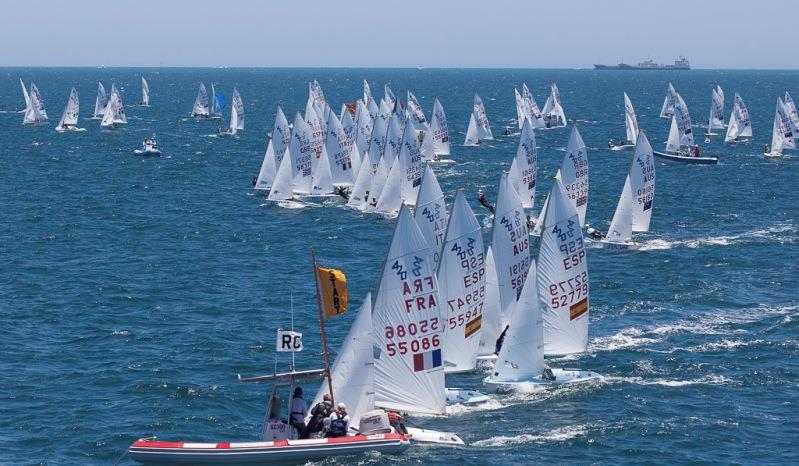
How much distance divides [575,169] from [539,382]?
31.4m

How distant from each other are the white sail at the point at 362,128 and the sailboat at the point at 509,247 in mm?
56502

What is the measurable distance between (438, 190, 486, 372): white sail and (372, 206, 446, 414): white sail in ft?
17.6

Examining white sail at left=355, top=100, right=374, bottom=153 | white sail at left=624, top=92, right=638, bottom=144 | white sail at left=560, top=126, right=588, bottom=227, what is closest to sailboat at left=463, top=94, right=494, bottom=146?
white sail at left=624, top=92, right=638, bottom=144

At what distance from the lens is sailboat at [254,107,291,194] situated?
104 metres

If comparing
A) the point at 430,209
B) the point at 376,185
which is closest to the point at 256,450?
the point at 430,209

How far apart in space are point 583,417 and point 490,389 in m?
4.72

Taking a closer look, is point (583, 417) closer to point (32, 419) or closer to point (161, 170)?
point (32, 419)

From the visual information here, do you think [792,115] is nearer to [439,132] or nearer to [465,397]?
[439,132]

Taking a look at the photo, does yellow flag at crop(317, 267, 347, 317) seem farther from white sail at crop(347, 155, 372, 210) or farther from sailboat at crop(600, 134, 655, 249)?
white sail at crop(347, 155, 372, 210)

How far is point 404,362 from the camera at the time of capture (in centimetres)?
4538

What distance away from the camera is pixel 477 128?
492ft

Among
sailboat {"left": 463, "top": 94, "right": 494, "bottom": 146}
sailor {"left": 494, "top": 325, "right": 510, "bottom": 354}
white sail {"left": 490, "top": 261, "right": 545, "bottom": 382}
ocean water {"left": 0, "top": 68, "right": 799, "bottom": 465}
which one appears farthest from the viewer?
sailboat {"left": 463, "top": 94, "right": 494, "bottom": 146}

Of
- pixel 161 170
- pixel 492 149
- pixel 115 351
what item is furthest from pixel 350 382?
pixel 492 149

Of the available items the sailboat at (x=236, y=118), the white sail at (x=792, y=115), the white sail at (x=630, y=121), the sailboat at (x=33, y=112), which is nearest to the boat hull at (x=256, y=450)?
the white sail at (x=630, y=121)
